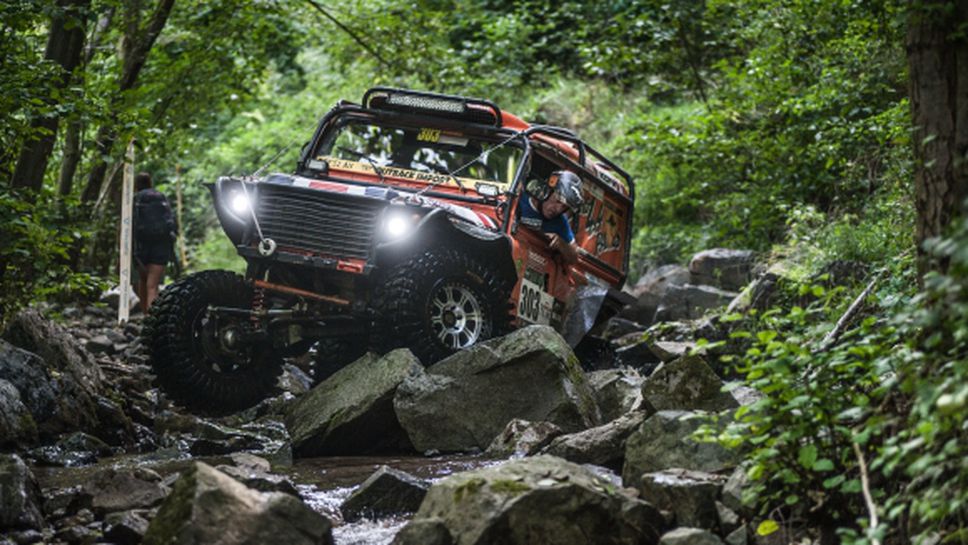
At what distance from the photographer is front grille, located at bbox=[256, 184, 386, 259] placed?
7.92 m

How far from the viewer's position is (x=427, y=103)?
9.48 meters

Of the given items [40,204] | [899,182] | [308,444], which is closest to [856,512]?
[308,444]

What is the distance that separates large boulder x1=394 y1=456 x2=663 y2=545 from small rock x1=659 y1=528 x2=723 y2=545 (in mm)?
305

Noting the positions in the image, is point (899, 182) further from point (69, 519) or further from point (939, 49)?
point (69, 519)

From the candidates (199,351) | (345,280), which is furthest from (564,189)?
(199,351)

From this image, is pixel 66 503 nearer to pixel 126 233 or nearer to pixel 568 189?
pixel 568 189

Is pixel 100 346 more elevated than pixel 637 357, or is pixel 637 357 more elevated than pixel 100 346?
pixel 637 357

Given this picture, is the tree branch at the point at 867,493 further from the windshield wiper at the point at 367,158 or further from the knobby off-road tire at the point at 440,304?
the windshield wiper at the point at 367,158

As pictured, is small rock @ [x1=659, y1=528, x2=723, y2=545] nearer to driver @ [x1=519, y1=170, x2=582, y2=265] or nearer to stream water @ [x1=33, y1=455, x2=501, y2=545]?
stream water @ [x1=33, y1=455, x2=501, y2=545]

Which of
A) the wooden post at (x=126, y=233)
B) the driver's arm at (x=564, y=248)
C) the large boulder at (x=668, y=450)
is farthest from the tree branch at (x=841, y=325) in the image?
the wooden post at (x=126, y=233)

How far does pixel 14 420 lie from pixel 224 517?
3.40 meters

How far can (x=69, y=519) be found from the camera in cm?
509

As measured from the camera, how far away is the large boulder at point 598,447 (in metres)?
6.10

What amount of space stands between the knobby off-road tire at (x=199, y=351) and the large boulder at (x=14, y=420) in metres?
1.13
